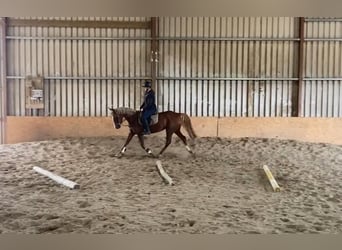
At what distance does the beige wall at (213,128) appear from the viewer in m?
9.09

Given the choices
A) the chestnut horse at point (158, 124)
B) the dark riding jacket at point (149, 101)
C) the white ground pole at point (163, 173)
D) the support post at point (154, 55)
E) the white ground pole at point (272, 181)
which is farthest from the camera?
the support post at point (154, 55)

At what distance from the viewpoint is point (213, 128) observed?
929cm

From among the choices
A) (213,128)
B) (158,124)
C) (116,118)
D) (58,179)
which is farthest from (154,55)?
(58,179)

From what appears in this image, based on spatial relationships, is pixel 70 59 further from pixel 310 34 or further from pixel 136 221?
pixel 136 221

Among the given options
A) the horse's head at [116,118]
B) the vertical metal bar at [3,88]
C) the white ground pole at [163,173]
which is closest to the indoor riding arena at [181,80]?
the vertical metal bar at [3,88]

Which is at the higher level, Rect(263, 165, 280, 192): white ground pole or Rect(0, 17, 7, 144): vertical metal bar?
Rect(0, 17, 7, 144): vertical metal bar

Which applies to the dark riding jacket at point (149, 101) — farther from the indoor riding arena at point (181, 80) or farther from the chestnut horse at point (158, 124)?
the indoor riding arena at point (181, 80)

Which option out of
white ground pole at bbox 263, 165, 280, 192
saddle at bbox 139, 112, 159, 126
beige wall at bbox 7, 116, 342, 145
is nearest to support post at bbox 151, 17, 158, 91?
beige wall at bbox 7, 116, 342, 145

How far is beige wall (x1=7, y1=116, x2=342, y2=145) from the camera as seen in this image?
9086mm

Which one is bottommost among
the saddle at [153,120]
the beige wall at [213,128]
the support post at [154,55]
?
the beige wall at [213,128]

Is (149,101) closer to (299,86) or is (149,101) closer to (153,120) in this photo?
(153,120)

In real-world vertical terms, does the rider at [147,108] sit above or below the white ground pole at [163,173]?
above

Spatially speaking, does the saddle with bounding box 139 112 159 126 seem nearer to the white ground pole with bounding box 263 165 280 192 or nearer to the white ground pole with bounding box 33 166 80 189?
the white ground pole with bounding box 33 166 80 189

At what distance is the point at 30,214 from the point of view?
423 centimetres
